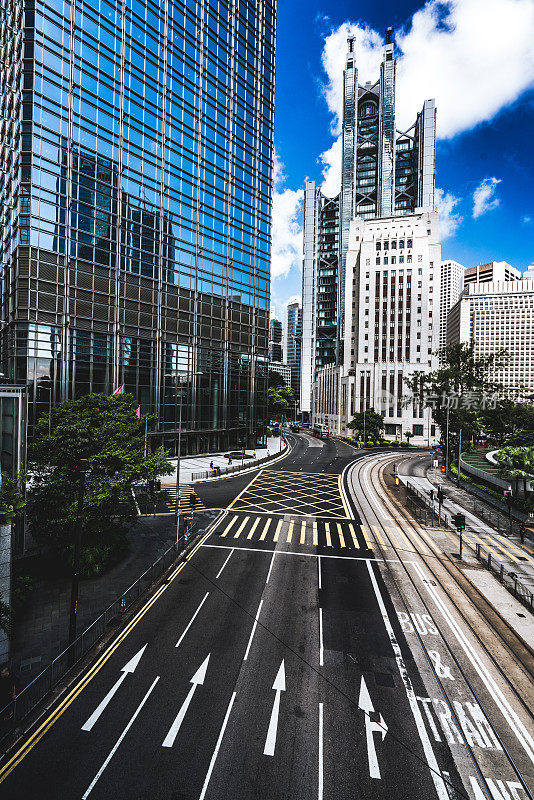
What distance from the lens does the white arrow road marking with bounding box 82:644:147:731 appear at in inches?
434

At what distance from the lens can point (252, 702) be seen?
39.0 ft

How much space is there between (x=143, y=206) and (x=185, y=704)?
53051mm

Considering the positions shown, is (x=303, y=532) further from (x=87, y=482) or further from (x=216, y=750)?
(x=216, y=750)

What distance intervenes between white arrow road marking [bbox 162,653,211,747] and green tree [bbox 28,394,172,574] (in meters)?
9.31

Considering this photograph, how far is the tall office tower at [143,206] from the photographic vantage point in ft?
129

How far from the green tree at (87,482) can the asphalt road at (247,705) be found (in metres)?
5.11

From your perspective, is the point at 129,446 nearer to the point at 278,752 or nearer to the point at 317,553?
the point at 317,553

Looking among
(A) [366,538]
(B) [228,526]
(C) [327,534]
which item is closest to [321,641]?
(C) [327,534]

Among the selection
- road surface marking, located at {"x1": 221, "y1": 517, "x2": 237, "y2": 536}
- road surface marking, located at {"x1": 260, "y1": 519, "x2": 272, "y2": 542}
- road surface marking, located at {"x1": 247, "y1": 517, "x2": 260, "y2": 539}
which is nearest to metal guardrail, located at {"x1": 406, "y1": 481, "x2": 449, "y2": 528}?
road surface marking, located at {"x1": 260, "y1": 519, "x2": 272, "y2": 542}

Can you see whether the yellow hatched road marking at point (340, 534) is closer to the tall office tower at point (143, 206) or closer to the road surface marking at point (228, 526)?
the road surface marking at point (228, 526)

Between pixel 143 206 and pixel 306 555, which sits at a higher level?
pixel 143 206

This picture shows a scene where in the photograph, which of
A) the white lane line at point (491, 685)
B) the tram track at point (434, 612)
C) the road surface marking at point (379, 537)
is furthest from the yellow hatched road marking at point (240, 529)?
the white lane line at point (491, 685)

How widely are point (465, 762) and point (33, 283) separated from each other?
47225 millimetres

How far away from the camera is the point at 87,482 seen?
1909 centimetres
